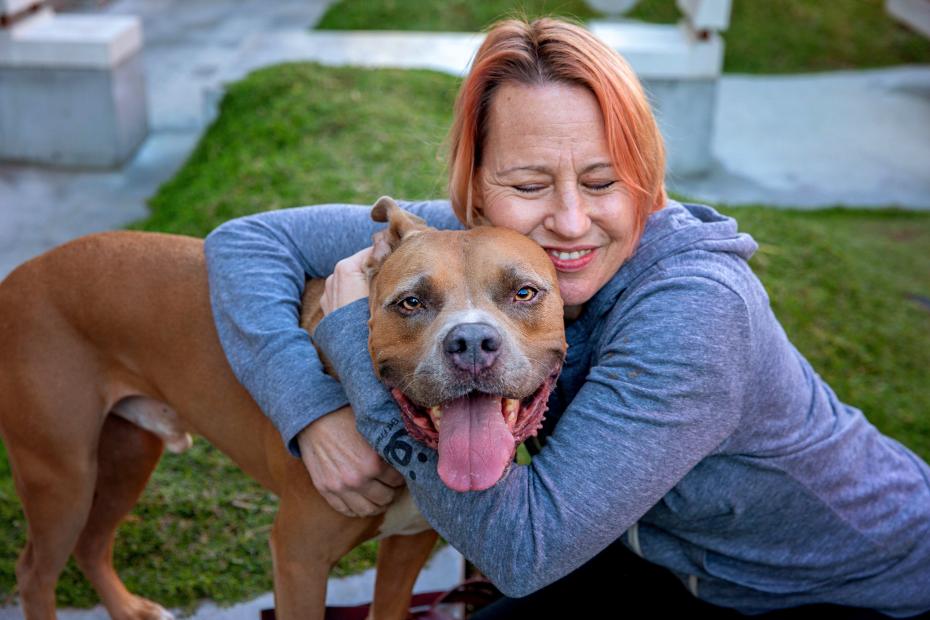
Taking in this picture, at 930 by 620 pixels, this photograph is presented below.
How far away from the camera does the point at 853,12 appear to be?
12258 mm

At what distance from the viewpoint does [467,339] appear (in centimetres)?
215

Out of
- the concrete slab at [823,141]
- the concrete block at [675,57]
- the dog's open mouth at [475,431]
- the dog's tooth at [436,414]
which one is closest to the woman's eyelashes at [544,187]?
the dog's open mouth at [475,431]

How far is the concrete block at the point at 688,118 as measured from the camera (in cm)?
799

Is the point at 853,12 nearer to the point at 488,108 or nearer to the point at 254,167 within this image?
the point at 254,167

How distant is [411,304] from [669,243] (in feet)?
2.23

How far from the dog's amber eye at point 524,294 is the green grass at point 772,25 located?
9.14 meters

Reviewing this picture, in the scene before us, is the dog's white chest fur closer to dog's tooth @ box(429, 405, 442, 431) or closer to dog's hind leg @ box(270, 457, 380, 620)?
dog's hind leg @ box(270, 457, 380, 620)

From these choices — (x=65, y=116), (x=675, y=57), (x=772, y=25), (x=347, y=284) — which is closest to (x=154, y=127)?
(x=65, y=116)

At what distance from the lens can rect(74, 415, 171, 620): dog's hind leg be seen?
3393mm

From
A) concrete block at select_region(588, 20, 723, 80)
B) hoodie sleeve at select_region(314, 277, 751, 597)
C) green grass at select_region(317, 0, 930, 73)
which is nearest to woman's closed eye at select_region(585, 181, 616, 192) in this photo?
hoodie sleeve at select_region(314, 277, 751, 597)

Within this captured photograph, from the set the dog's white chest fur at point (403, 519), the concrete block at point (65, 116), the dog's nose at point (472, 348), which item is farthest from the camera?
the concrete block at point (65, 116)

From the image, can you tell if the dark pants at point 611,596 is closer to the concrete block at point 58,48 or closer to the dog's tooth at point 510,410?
the dog's tooth at point 510,410

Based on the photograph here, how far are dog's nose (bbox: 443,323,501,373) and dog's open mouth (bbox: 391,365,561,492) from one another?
11 centimetres

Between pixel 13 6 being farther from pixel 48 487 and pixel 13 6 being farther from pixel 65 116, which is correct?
pixel 48 487
